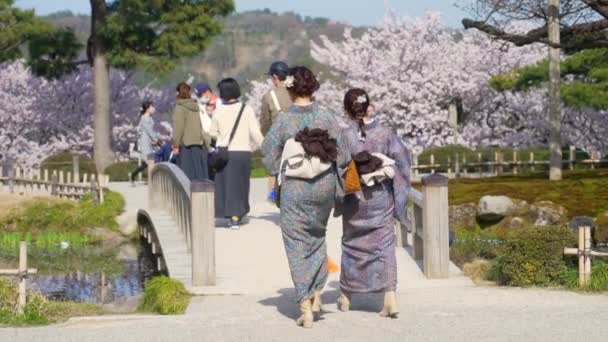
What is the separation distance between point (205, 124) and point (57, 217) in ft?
20.1

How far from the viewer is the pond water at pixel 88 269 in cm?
1462

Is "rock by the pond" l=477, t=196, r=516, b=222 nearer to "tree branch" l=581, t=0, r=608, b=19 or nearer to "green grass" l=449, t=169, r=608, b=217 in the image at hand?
"green grass" l=449, t=169, r=608, b=217

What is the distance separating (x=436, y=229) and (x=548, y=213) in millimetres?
7553

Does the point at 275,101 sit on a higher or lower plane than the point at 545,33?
lower

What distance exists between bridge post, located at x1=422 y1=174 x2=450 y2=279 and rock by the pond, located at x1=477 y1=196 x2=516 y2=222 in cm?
748

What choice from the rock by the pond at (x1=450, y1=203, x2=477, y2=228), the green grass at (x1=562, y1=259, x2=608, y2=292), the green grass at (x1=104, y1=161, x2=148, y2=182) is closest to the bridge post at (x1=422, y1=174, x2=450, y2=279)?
the green grass at (x1=562, y1=259, x2=608, y2=292)

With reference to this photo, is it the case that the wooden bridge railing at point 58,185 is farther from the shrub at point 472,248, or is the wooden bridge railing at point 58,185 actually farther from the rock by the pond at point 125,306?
the rock by the pond at point 125,306

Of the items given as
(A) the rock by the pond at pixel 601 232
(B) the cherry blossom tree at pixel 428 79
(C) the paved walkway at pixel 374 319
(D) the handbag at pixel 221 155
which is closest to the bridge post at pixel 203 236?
(C) the paved walkway at pixel 374 319

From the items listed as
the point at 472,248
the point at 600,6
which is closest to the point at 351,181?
the point at 472,248

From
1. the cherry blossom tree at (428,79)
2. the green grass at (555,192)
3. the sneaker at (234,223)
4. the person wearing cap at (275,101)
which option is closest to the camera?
the person wearing cap at (275,101)

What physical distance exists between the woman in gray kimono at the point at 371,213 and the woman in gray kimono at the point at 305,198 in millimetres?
312

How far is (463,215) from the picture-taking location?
62.5 ft

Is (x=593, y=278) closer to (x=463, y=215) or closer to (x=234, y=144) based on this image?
(x=234, y=144)

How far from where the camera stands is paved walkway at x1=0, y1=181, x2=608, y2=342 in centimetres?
839
